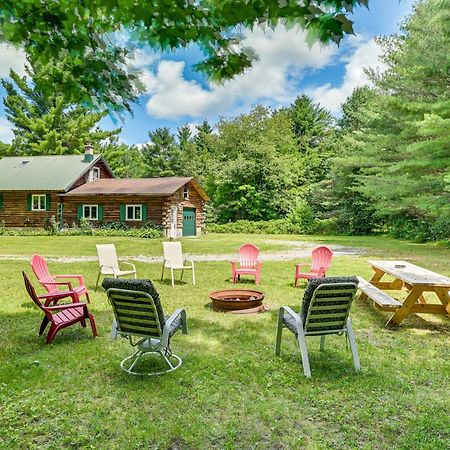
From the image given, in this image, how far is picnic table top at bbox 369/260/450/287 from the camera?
5.67 meters

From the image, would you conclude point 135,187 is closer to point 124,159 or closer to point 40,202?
point 40,202

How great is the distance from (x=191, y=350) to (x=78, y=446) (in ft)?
6.77

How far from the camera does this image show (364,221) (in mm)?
27500

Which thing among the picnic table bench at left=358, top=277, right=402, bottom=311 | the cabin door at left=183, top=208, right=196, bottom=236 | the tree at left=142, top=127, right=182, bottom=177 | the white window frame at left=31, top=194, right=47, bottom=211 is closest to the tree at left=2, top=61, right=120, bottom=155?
the tree at left=142, top=127, right=182, bottom=177

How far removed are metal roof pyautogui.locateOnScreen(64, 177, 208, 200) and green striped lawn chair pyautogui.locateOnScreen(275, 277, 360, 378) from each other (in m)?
19.6

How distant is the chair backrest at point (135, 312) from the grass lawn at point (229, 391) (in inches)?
18.2

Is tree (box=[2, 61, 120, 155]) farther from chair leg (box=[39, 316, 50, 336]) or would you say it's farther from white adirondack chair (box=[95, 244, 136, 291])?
chair leg (box=[39, 316, 50, 336])

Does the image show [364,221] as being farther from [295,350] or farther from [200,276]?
[295,350]

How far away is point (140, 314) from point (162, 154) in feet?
144

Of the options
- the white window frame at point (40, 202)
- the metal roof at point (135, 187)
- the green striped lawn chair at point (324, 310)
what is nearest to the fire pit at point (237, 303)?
the green striped lawn chair at point (324, 310)

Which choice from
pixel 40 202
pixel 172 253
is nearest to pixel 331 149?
pixel 40 202

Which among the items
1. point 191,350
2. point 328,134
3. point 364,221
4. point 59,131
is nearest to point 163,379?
point 191,350

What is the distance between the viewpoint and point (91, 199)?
2559cm

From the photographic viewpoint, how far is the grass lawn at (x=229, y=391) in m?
3.03
